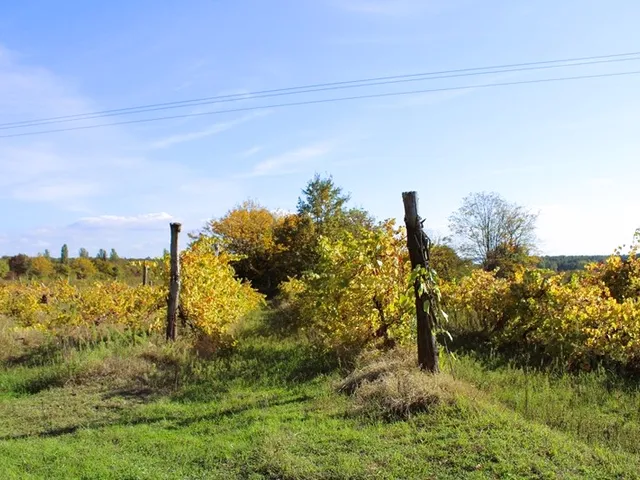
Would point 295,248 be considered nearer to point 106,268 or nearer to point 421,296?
point 421,296

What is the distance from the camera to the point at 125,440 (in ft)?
18.2

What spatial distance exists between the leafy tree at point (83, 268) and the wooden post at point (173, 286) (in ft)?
111

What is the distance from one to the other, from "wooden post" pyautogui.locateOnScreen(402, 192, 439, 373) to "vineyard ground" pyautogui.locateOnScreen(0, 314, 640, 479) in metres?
0.61

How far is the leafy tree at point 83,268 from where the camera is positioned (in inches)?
1617

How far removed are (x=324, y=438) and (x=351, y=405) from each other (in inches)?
38.7

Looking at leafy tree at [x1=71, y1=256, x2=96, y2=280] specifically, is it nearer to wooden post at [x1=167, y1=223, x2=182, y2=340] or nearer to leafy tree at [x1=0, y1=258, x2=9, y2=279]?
leafy tree at [x1=0, y1=258, x2=9, y2=279]

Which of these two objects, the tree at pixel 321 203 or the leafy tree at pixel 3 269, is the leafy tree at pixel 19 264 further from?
the tree at pixel 321 203

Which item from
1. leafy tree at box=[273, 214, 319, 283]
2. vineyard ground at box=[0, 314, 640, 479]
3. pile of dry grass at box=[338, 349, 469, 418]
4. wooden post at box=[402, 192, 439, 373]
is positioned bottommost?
vineyard ground at box=[0, 314, 640, 479]

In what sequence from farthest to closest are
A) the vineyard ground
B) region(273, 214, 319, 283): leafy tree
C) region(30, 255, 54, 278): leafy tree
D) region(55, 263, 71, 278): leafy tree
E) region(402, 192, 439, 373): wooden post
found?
1. region(55, 263, 71, 278): leafy tree
2. region(30, 255, 54, 278): leafy tree
3. region(273, 214, 319, 283): leafy tree
4. region(402, 192, 439, 373): wooden post
5. the vineyard ground

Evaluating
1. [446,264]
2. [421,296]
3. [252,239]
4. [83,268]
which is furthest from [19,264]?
[421,296]

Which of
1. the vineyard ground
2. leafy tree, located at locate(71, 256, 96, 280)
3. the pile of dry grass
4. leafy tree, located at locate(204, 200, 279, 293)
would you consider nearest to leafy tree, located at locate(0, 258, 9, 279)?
leafy tree, located at locate(71, 256, 96, 280)

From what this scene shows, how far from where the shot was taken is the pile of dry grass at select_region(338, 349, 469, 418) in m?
5.55

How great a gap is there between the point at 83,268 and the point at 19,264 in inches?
233

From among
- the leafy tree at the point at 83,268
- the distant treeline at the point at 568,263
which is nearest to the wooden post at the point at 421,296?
the distant treeline at the point at 568,263
